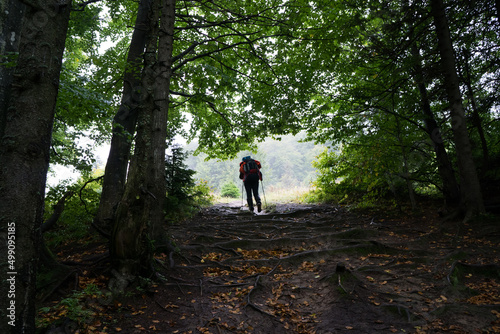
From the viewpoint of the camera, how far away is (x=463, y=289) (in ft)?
13.4

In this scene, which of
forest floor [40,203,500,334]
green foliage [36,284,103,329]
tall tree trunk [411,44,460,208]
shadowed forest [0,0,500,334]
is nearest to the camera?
shadowed forest [0,0,500,334]

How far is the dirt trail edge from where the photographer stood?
11.4ft

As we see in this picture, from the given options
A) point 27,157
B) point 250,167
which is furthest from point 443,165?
point 27,157

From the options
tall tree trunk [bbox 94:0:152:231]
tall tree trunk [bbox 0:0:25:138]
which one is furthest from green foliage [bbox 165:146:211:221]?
tall tree trunk [bbox 0:0:25:138]

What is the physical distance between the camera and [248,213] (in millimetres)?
10945

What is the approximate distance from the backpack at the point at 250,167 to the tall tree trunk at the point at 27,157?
28.9 feet

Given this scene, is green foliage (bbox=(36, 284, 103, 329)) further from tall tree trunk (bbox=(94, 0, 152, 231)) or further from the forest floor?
tall tree trunk (bbox=(94, 0, 152, 231))

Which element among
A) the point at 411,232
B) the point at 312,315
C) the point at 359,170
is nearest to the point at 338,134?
the point at 359,170

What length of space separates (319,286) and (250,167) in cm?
686

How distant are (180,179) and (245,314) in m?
5.89

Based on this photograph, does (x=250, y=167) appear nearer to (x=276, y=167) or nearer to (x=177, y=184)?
(x=177, y=184)

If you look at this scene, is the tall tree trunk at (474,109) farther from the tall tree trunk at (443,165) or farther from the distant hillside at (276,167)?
the distant hillside at (276,167)

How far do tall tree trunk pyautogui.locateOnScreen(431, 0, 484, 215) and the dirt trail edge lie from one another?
82cm

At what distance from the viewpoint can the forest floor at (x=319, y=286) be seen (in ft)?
11.2
